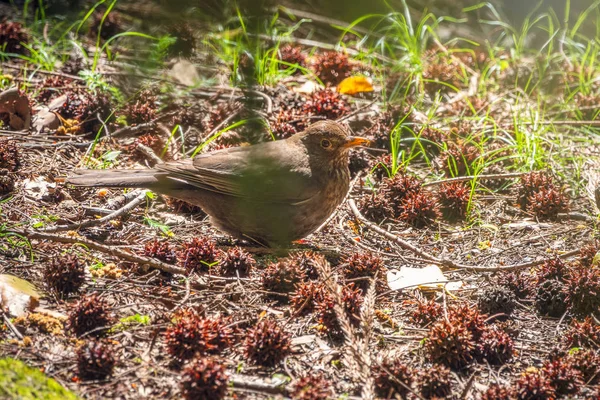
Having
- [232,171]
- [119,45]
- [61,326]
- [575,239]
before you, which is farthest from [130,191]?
[575,239]

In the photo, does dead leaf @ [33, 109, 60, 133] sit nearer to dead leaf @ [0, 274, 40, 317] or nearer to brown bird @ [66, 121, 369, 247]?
brown bird @ [66, 121, 369, 247]

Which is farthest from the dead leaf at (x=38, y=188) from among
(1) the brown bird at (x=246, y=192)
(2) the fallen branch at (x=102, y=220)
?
(2) the fallen branch at (x=102, y=220)

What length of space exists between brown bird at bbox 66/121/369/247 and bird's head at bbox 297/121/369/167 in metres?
0.06

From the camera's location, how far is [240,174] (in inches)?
202

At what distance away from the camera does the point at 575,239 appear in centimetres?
532

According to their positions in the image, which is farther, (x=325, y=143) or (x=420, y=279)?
(x=325, y=143)

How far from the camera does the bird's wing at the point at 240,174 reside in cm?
519

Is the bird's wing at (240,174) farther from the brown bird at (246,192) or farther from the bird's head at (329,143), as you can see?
the bird's head at (329,143)

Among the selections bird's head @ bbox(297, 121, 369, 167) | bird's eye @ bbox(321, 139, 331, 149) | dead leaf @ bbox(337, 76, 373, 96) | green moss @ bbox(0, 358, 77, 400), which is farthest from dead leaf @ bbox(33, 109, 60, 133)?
green moss @ bbox(0, 358, 77, 400)

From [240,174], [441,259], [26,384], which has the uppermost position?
[26,384]

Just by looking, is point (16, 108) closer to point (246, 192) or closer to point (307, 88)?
point (246, 192)

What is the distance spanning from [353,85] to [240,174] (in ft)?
8.53

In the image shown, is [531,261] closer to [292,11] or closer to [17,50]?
[292,11]

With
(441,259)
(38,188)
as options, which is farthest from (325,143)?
(38,188)
